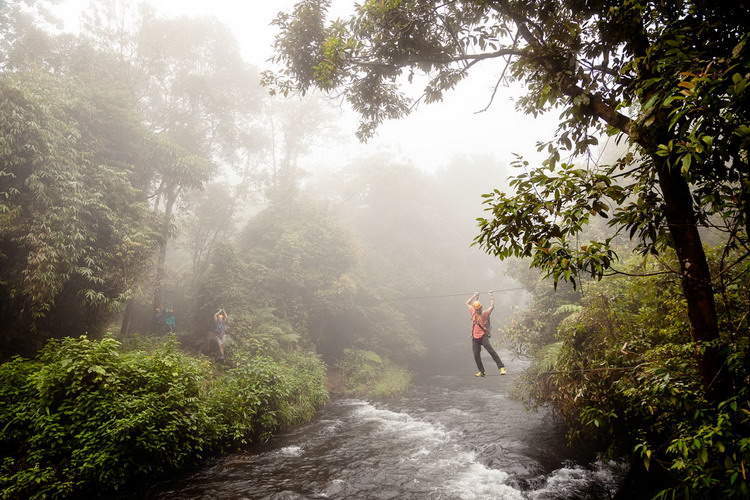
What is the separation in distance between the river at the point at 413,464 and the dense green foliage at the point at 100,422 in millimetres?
730

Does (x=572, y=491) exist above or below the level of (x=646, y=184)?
below

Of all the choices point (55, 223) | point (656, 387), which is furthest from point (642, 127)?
point (55, 223)

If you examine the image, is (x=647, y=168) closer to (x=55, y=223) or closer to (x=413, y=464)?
(x=413, y=464)

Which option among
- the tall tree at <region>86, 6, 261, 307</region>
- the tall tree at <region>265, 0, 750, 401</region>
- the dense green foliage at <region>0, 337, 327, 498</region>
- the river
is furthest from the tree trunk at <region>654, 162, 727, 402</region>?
the tall tree at <region>86, 6, 261, 307</region>

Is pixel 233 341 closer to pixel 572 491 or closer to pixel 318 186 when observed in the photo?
pixel 572 491

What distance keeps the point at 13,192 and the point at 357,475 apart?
12.5 meters

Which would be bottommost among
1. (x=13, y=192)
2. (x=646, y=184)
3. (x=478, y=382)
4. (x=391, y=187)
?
(x=478, y=382)

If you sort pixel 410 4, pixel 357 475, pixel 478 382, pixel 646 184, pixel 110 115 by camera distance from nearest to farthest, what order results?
pixel 646 184 < pixel 410 4 < pixel 357 475 < pixel 110 115 < pixel 478 382

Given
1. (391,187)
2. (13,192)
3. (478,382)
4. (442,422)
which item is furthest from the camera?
(391,187)

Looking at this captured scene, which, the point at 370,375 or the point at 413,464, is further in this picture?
the point at 370,375

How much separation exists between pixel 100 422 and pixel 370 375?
48.4ft

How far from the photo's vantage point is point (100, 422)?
6.38m

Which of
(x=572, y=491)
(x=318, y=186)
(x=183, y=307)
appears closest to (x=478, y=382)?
(x=572, y=491)

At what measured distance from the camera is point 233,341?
15.7 m
